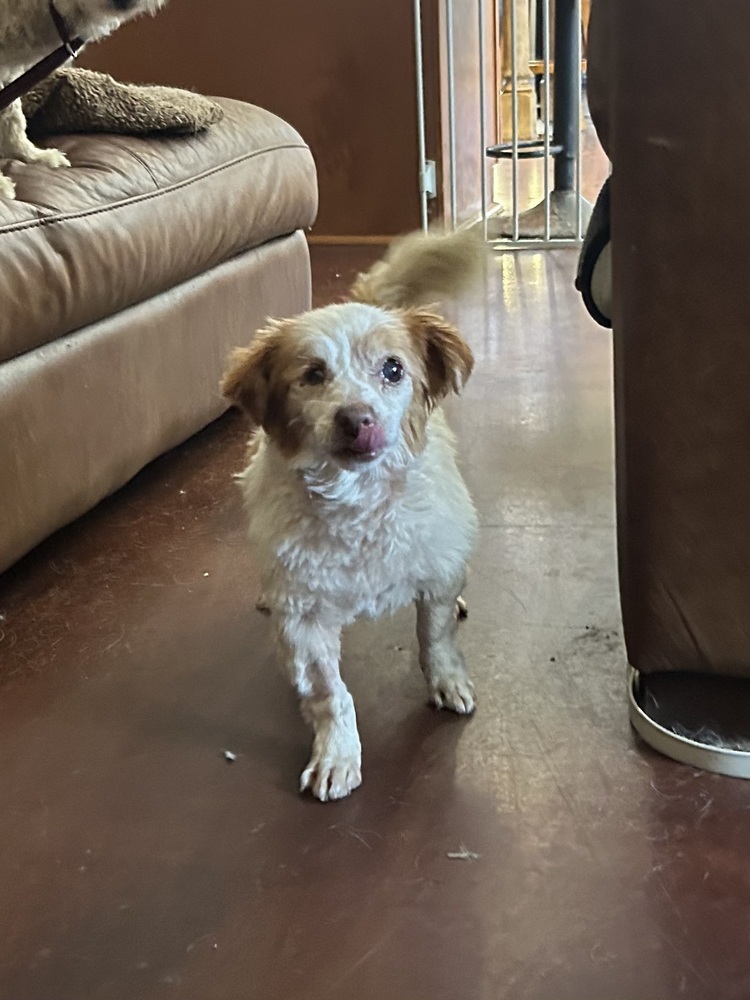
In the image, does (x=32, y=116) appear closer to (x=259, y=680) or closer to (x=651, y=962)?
(x=259, y=680)

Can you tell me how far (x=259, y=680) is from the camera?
1.34 metres

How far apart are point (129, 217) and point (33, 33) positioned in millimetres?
434

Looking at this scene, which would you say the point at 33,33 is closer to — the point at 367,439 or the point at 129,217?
the point at 129,217

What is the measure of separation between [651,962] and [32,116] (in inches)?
70.6

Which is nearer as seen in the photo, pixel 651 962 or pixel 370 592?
pixel 651 962

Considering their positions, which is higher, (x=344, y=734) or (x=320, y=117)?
(x=320, y=117)

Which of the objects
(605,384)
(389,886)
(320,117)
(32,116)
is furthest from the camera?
(320,117)

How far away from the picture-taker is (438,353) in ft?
4.00

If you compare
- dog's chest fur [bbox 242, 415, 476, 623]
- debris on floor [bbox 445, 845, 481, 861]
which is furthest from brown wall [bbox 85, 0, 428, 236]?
debris on floor [bbox 445, 845, 481, 861]

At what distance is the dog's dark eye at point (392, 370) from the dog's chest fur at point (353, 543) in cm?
11

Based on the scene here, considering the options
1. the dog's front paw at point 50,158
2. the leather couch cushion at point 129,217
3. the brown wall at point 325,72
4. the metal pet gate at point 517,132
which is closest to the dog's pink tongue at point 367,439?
the leather couch cushion at point 129,217

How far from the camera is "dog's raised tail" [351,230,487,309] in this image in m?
1.36

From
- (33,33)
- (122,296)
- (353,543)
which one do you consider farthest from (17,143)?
(353,543)

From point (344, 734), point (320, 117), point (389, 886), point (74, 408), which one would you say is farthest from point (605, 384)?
point (320, 117)
